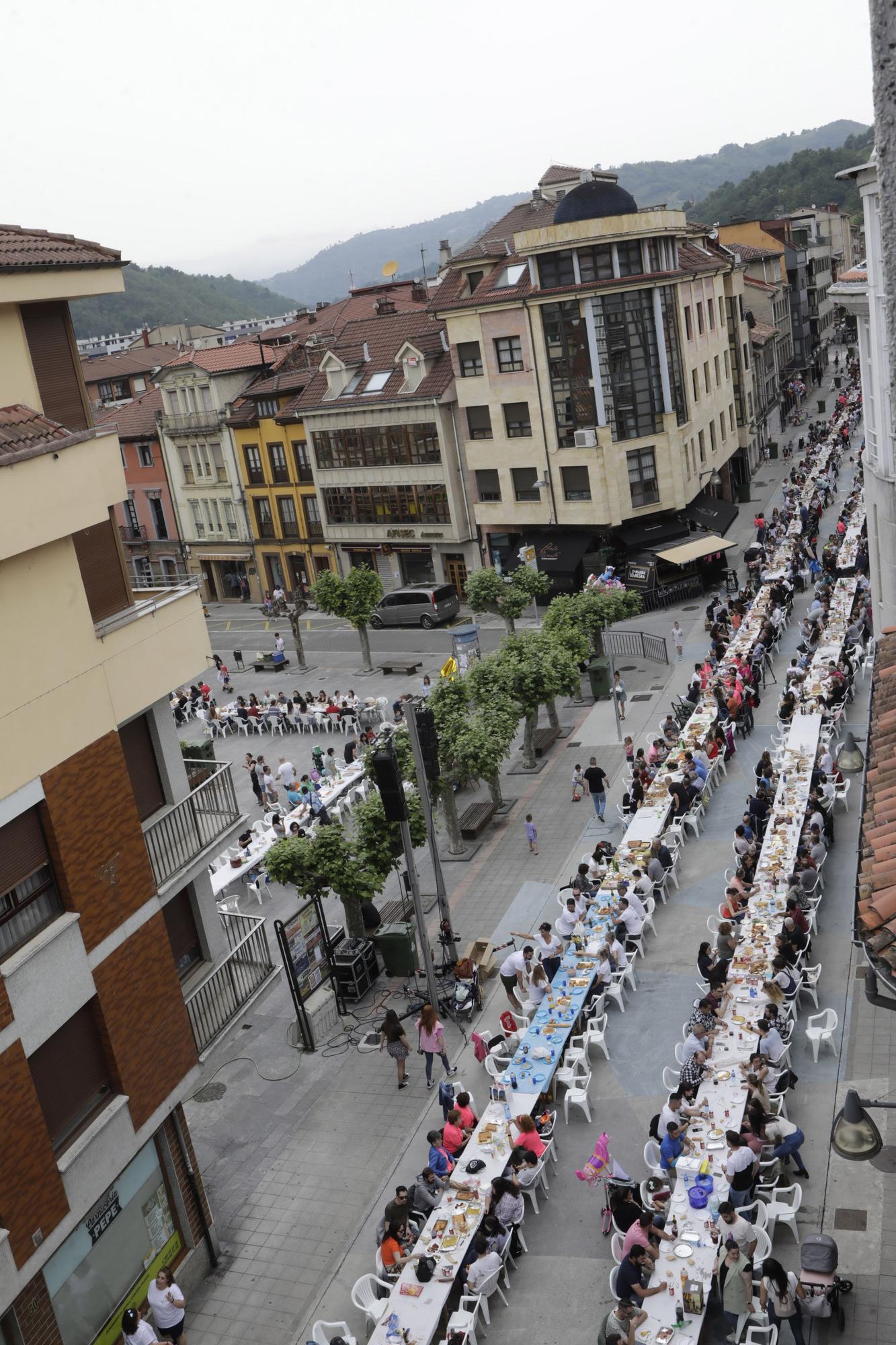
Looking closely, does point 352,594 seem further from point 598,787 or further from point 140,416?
point 140,416

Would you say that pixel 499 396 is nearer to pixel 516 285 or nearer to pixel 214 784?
pixel 516 285

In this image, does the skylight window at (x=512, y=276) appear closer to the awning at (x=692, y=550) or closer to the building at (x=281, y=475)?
the awning at (x=692, y=550)

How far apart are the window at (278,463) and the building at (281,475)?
0.11 ft

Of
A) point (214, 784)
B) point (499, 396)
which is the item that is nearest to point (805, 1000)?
point (214, 784)

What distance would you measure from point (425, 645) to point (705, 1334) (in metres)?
36.3

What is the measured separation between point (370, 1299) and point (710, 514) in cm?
4195

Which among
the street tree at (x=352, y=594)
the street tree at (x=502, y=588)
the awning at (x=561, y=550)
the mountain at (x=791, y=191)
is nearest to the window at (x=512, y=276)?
the awning at (x=561, y=550)

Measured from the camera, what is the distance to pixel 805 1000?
18625 millimetres

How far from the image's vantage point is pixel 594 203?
1793 inches

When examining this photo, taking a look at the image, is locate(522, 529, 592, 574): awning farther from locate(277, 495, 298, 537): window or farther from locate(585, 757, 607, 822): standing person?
locate(585, 757, 607, 822): standing person

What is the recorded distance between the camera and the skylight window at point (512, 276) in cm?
4769

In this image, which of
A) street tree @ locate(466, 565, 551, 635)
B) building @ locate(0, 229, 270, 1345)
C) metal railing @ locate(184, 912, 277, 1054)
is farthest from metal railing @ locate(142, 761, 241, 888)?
street tree @ locate(466, 565, 551, 635)

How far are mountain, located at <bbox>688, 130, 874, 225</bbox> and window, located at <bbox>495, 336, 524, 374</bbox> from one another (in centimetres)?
13163

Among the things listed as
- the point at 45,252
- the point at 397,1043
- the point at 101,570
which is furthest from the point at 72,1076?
the point at 45,252
